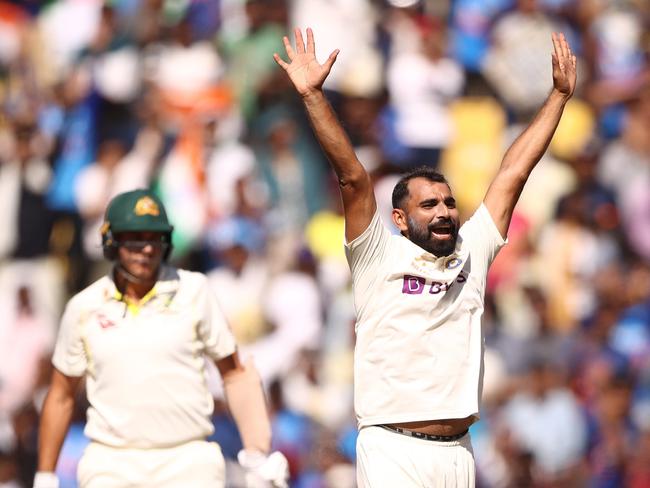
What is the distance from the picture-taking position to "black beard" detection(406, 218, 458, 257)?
6.12 m

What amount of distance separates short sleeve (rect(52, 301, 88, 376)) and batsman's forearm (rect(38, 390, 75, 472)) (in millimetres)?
206

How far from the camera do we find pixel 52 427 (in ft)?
23.4

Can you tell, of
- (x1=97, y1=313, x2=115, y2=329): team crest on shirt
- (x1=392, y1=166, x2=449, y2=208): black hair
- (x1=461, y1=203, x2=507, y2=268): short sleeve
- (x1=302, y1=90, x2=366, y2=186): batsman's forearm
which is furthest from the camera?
(x1=97, y1=313, x2=115, y2=329): team crest on shirt

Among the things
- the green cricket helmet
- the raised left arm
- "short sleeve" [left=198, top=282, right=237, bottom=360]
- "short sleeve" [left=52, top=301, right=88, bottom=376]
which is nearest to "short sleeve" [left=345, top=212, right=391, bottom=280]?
the raised left arm

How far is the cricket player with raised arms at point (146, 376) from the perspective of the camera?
6848mm

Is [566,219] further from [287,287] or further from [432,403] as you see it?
[432,403]

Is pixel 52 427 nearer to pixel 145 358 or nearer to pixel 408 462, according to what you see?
pixel 145 358

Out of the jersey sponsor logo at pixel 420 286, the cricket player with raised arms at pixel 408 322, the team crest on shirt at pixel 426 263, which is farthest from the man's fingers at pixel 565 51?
the jersey sponsor logo at pixel 420 286

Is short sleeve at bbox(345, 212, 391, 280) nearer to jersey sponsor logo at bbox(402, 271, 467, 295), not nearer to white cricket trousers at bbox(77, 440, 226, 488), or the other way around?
jersey sponsor logo at bbox(402, 271, 467, 295)

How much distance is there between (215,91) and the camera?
1231cm

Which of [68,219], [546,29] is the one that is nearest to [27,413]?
[68,219]

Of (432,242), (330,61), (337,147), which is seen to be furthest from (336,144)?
(432,242)

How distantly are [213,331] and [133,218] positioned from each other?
732mm

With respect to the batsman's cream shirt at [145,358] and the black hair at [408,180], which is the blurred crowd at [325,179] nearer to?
the batsman's cream shirt at [145,358]
